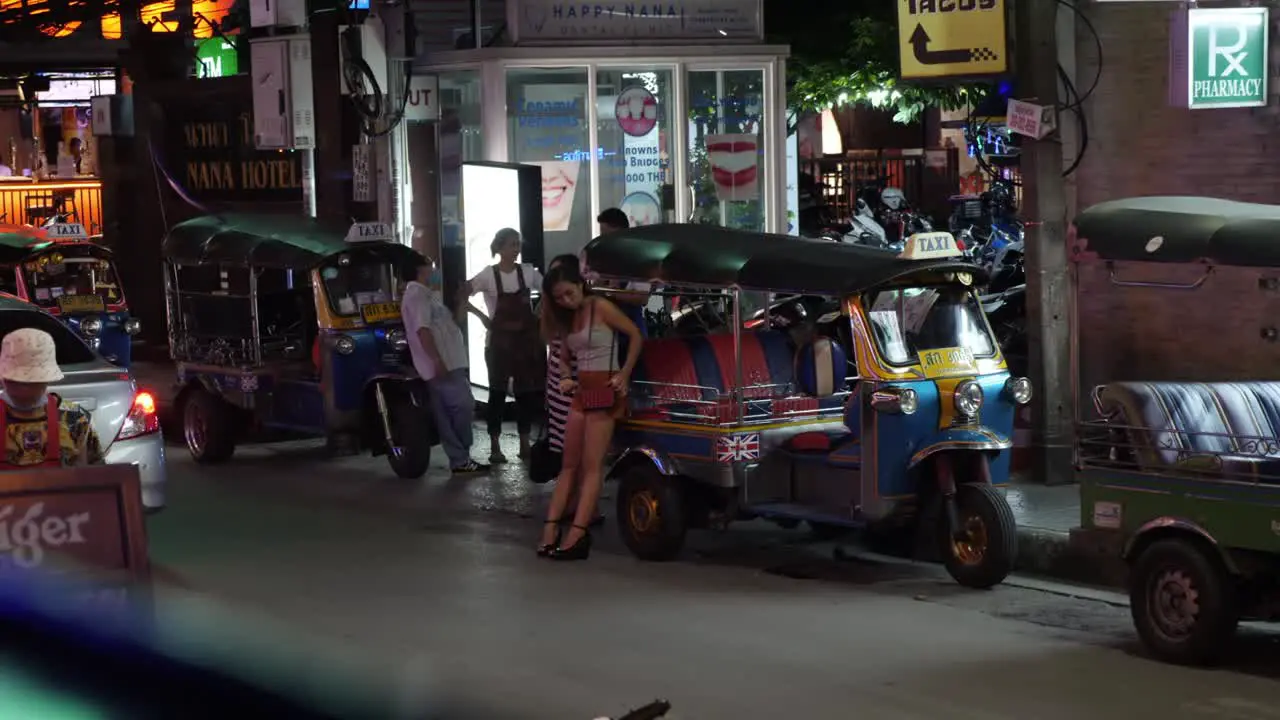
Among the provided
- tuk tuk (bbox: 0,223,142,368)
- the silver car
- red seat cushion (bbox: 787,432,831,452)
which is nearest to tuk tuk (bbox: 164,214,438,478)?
tuk tuk (bbox: 0,223,142,368)

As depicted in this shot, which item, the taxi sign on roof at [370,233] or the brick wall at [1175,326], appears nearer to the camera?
the brick wall at [1175,326]

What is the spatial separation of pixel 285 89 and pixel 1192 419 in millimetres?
13140

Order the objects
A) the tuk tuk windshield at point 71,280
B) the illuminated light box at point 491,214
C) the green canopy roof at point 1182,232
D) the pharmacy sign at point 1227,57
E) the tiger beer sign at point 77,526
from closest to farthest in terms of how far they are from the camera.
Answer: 1. the tiger beer sign at point 77,526
2. the green canopy roof at point 1182,232
3. the pharmacy sign at point 1227,57
4. the illuminated light box at point 491,214
5. the tuk tuk windshield at point 71,280

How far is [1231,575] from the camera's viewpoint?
865 centimetres

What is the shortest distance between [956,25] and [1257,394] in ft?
16.7

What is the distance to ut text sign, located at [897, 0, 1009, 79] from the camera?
45.1 ft

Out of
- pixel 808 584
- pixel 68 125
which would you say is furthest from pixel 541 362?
pixel 68 125

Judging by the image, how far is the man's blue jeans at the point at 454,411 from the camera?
589 inches

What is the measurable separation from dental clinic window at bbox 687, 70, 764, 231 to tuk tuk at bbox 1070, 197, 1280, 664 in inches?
413

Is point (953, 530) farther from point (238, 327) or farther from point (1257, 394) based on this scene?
point (238, 327)

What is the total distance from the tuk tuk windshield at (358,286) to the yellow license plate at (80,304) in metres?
5.27

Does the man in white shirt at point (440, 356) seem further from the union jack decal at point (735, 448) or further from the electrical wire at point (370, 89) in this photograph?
the electrical wire at point (370, 89)

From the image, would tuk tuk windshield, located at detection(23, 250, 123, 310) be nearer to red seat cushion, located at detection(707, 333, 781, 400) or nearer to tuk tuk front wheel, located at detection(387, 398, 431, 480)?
tuk tuk front wheel, located at detection(387, 398, 431, 480)

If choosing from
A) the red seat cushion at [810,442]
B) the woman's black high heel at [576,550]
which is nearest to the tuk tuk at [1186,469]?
the red seat cushion at [810,442]
